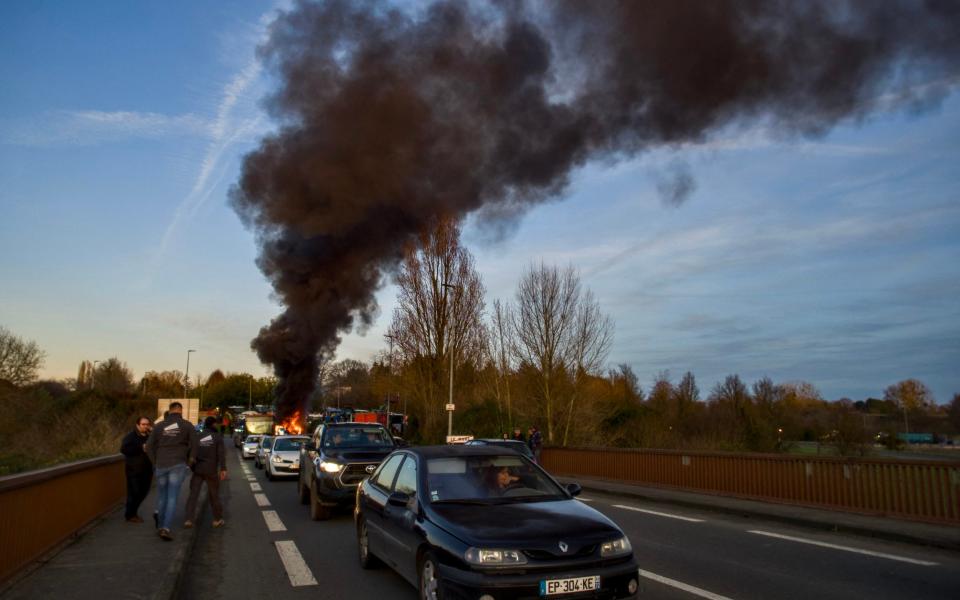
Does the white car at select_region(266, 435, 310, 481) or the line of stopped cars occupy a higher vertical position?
the line of stopped cars

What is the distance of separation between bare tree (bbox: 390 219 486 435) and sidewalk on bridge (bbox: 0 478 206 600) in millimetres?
29547

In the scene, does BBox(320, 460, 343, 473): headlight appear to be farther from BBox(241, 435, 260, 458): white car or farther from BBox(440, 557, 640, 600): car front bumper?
BBox(241, 435, 260, 458): white car

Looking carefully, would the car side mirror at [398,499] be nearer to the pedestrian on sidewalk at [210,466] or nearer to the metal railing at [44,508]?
the metal railing at [44,508]

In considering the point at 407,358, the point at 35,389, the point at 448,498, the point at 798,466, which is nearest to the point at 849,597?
the point at 448,498

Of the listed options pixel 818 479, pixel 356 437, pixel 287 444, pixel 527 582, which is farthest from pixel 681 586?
pixel 287 444

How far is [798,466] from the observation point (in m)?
12.8

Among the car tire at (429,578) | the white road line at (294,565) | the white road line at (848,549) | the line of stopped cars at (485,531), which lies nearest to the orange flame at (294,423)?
the white road line at (294,565)

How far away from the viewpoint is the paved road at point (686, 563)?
6.52m

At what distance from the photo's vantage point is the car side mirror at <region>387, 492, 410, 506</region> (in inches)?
238

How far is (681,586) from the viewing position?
6.54 m

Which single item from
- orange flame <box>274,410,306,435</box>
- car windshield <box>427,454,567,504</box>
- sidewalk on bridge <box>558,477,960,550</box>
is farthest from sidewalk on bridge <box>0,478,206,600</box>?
orange flame <box>274,410,306,435</box>

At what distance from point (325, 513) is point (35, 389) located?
21.6m

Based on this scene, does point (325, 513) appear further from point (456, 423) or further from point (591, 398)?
point (456, 423)

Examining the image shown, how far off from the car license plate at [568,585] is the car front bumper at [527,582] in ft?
0.07
